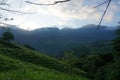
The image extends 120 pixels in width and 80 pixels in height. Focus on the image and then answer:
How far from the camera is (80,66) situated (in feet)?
337

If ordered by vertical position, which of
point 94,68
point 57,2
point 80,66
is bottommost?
point 80,66

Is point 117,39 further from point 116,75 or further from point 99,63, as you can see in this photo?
point 99,63

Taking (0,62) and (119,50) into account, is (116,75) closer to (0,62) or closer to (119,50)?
(119,50)

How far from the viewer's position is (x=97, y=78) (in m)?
54.0

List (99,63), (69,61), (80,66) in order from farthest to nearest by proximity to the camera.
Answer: (80,66) < (69,61) < (99,63)

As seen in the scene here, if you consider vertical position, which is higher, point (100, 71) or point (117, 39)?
point (117, 39)

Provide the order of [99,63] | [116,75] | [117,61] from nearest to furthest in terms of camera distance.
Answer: [116,75], [117,61], [99,63]

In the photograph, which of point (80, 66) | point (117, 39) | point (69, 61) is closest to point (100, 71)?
point (117, 39)

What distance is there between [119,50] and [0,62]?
27461 mm

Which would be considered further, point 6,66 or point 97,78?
point 6,66

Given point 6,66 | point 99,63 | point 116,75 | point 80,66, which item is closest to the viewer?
point 116,75

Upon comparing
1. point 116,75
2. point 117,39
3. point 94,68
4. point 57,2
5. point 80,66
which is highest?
point 57,2

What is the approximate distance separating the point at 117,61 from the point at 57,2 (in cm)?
4488

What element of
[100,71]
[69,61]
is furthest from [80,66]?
[100,71]
